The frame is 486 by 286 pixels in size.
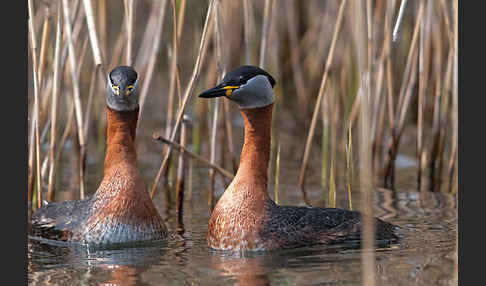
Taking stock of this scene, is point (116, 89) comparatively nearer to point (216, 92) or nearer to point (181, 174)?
point (216, 92)

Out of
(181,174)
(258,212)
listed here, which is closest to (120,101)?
(181,174)

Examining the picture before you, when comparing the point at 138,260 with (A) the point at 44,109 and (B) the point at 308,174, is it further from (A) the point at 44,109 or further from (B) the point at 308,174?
(B) the point at 308,174

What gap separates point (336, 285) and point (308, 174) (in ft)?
16.8

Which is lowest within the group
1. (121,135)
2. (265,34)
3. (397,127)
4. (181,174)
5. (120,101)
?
(181,174)

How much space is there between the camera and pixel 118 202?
7988 millimetres

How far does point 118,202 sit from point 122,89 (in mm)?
1084

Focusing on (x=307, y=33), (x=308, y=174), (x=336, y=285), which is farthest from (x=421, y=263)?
(x=307, y=33)

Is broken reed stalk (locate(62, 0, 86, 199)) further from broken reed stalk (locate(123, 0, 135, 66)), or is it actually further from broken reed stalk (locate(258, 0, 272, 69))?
broken reed stalk (locate(258, 0, 272, 69))

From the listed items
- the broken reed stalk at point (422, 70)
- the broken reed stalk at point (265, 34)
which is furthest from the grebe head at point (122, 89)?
the broken reed stalk at point (422, 70)

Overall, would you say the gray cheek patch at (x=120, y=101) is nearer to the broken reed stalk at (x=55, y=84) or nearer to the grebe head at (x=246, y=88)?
the broken reed stalk at (x=55, y=84)

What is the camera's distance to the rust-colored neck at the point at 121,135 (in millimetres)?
8023

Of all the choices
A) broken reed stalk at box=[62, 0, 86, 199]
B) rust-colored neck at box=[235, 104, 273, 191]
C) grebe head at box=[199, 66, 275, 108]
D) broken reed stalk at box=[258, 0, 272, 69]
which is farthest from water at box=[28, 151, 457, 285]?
broken reed stalk at box=[258, 0, 272, 69]

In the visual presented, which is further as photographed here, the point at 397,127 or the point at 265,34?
the point at 397,127

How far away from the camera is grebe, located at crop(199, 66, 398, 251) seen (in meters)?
7.51
